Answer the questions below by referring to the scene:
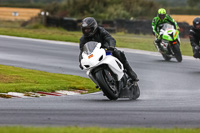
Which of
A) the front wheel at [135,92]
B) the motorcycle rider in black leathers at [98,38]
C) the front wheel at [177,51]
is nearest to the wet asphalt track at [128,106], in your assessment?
the front wheel at [135,92]

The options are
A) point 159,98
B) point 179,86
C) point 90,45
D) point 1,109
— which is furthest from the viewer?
point 179,86

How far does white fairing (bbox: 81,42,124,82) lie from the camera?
34.3 ft

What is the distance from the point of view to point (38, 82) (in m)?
14.5

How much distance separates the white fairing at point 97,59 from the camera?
10.4m

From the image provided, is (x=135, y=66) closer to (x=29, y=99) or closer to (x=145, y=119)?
(x=29, y=99)

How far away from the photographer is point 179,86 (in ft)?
48.6

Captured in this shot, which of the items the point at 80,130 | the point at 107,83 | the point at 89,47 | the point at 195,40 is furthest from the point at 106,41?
the point at 195,40

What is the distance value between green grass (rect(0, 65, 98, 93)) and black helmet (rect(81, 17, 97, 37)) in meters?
2.48

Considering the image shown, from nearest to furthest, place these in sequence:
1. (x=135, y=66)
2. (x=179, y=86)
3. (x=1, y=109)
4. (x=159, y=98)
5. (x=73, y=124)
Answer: (x=73, y=124), (x=1, y=109), (x=159, y=98), (x=179, y=86), (x=135, y=66)

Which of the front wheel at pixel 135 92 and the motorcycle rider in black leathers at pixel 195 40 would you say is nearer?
the front wheel at pixel 135 92

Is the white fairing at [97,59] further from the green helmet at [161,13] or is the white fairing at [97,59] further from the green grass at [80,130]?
the green helmet at [161,13]

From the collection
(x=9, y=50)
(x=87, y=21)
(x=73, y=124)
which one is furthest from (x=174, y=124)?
(x=9, y=50)

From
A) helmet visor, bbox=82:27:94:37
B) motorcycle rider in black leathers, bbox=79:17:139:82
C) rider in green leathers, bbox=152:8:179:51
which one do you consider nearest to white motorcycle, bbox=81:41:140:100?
motorcycle rider in black leathers, bbox=79:17:139:82

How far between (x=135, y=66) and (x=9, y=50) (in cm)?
790
